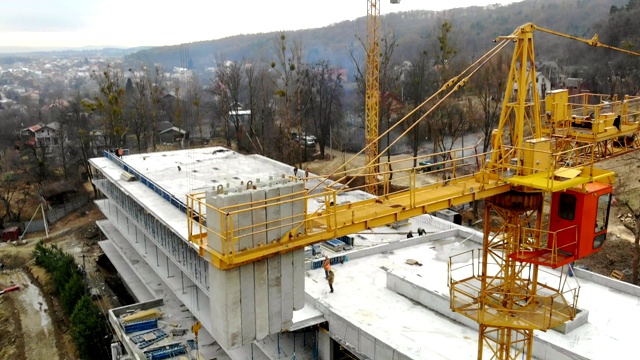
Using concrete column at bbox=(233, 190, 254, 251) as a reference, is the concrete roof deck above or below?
below

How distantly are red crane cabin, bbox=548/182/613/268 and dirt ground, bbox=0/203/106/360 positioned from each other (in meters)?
32.4

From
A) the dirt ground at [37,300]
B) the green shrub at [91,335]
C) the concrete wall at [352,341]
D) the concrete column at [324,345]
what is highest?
the concrete wall at [352,341]

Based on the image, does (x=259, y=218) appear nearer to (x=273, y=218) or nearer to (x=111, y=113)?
(x=273, y=218)

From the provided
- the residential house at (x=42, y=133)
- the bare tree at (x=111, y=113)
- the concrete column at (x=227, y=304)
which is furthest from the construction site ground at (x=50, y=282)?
the residential house at (x=42, y=133)

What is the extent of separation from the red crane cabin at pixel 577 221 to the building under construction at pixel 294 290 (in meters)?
2.83

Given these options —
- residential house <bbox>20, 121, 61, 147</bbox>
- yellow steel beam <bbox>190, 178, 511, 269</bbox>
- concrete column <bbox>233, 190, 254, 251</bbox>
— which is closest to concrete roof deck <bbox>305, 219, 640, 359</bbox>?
yellow steel beam <bbox>190, 178, 511, 269</bbox>

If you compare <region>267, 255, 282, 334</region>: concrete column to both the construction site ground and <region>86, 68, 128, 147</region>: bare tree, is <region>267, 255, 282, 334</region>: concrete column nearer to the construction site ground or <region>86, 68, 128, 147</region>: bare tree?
the construction site ground

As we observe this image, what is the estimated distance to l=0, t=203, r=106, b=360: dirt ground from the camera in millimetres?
36906

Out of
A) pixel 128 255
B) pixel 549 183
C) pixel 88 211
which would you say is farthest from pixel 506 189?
pixel 88 211

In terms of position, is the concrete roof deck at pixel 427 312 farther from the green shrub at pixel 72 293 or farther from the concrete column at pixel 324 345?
the green shrub at pixel 72 293

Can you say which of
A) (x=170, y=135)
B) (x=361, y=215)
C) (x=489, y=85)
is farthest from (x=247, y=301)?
(x=170, y=135)

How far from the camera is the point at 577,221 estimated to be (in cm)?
1608

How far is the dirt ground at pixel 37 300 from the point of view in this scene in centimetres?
3691

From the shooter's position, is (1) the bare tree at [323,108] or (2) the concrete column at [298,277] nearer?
(2) the concrete column at [298,277]
